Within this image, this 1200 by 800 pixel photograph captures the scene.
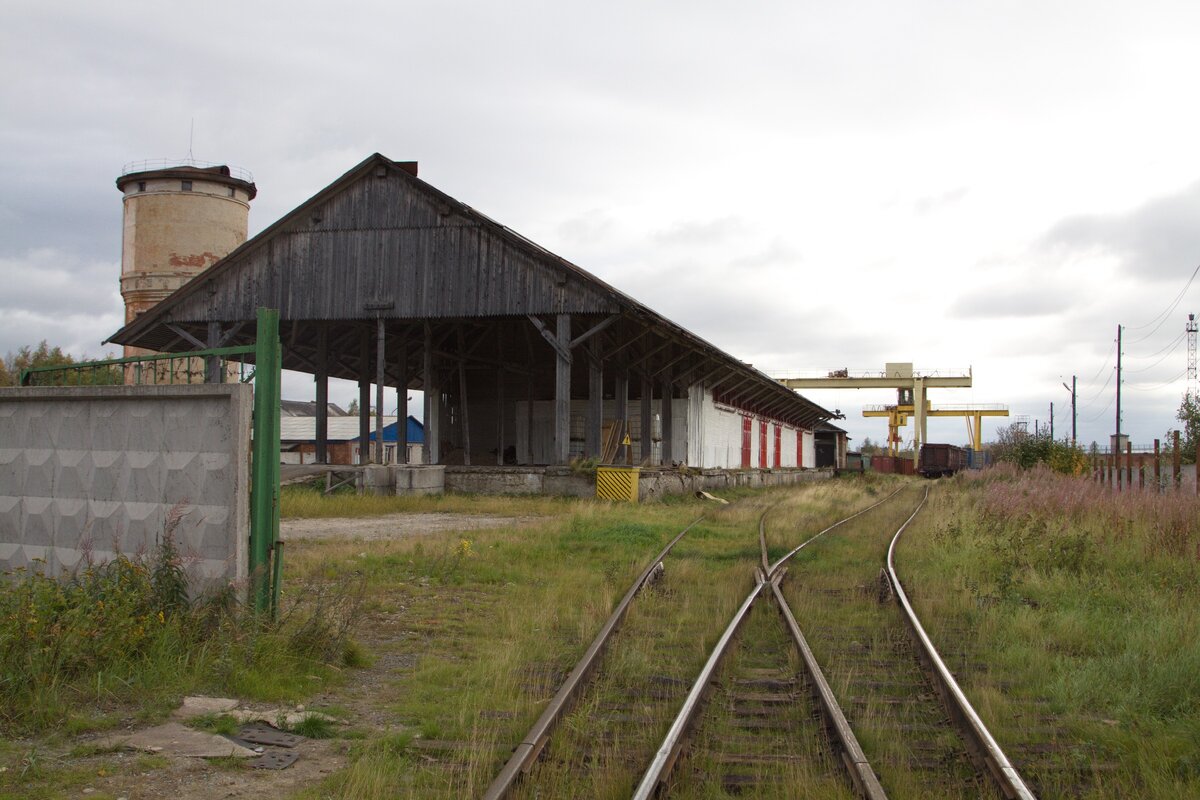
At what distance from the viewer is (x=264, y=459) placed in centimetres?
674

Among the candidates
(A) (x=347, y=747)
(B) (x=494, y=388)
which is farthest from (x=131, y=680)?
(B) (x=494, y=388)

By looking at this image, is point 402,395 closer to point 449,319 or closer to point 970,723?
point 449,319

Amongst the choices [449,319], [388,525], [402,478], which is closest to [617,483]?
[402,478]

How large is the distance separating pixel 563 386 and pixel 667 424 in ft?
28.5

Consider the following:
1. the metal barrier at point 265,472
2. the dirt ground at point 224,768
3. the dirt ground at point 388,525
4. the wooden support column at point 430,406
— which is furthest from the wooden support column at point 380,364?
the dirt ground at point 224,768

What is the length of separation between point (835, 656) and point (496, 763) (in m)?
3.32

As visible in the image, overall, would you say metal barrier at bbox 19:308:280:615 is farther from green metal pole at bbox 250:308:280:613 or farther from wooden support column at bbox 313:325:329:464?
wooden support column at bbox 313:325:329:464

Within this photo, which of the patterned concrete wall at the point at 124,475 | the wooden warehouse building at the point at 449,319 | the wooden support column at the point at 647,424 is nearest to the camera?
the patterned concrete wall at the point at 124,475

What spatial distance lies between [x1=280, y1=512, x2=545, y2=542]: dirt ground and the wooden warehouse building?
6.04 meters

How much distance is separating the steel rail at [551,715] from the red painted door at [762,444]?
37.0 m

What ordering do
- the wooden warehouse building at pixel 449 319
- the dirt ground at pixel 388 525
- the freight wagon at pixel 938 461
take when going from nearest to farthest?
the dirt ground at pixel 388 525, the wooden warehouse building at pixel 449 319, the freight wagon at pixel 938 461

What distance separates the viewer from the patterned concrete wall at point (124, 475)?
21.9 ft

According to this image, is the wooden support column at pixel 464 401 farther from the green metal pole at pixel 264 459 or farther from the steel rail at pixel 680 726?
the steel rail at pixel 680 726

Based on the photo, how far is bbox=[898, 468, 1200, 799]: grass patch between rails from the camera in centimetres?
481
